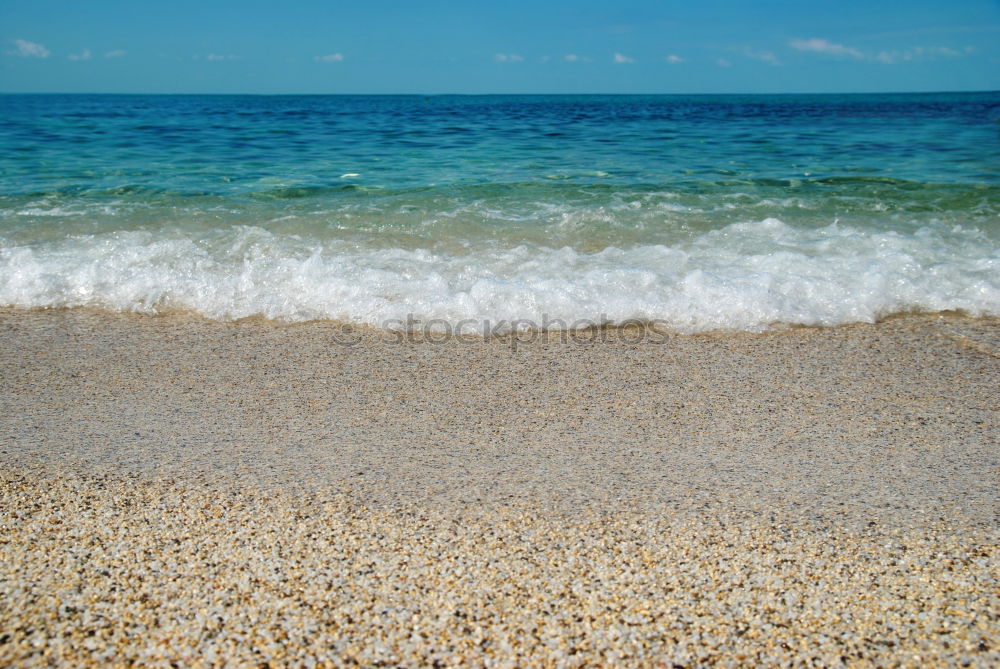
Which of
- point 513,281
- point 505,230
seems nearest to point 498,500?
point 513,281

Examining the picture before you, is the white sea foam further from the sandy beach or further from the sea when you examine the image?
the sandy beach

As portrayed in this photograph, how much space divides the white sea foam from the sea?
0.6 inches

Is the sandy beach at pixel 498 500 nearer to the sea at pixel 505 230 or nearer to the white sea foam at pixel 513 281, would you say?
the white sea foam at pixel 513 281

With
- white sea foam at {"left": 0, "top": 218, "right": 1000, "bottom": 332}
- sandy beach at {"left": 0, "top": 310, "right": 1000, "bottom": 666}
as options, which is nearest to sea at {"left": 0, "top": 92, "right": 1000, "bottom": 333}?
white sea foam at {"left": 0, "top": 218, "right": 1000, "bottom": 332}

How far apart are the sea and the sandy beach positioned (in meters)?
0.46

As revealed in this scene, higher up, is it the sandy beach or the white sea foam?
the white sea foam

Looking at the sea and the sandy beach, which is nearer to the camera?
the sandy beach

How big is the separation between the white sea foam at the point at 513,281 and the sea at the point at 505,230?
1 cm

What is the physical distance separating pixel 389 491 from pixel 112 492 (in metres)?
0.82

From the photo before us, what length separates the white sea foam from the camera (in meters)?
3.83

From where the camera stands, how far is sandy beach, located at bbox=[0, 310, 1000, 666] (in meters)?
1.55

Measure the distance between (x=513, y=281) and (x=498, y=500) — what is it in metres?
2.18

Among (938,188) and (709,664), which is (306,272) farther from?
(938,188)

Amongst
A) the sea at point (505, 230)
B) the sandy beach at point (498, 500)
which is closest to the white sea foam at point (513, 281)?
the sea at point (505, 230)
